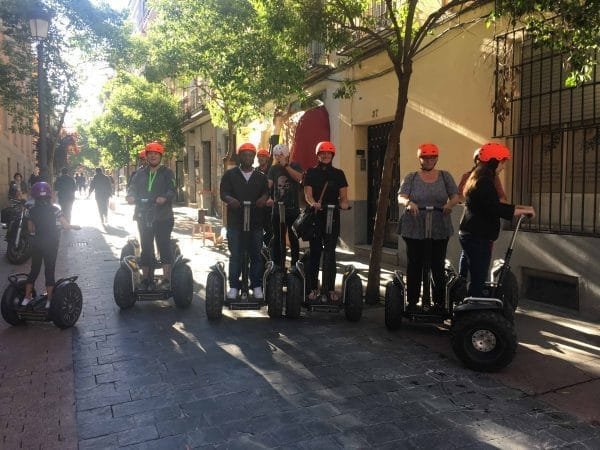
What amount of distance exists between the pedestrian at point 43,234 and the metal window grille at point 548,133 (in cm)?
560

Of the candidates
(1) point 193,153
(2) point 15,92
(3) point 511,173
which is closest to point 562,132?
(3) point 511,173

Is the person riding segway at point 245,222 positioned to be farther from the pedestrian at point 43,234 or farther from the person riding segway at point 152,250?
the pedestrian at point 43,234

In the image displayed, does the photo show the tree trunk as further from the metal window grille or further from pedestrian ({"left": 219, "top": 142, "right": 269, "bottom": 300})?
pedestrian ({"left": 219, "top": 142, "right": 269, "bottom": 300})

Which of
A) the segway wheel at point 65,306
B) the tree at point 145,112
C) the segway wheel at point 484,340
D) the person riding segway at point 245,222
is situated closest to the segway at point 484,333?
the segway wheel at point 484,340

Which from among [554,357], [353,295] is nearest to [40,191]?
[353,295]

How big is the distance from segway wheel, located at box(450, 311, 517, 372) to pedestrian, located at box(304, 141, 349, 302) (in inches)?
67.8

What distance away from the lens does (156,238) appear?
6746mm

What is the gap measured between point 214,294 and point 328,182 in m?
1.74

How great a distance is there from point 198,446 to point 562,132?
18.8 ft

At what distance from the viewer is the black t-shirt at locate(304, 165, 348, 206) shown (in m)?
6.00

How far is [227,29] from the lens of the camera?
11234 mm

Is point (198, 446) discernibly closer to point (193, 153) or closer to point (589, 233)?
point (589, 233)

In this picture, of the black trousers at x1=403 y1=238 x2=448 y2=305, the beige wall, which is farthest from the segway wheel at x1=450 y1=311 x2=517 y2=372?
the beige wall

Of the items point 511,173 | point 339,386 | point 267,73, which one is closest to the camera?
point 339,386
